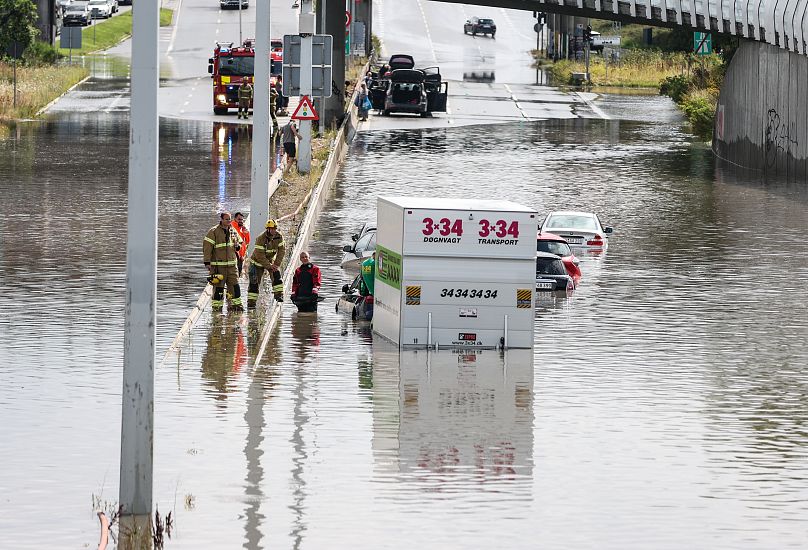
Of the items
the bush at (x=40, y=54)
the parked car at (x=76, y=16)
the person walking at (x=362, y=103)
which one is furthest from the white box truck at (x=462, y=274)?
the parked car at (x=76, y=16)

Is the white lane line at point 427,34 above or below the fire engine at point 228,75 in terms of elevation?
above

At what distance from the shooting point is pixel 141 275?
46.4 ft

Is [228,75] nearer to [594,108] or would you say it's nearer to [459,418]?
[594,108]

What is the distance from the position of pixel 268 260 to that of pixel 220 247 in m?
1.65

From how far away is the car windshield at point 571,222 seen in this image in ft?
124

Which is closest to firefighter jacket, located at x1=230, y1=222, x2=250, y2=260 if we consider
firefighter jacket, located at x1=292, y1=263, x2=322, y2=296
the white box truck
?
firefighter jacket, located at x1=292, y1=263, x2=322, y2=296

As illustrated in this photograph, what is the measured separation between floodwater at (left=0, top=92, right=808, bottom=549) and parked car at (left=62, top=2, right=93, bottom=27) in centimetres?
7097

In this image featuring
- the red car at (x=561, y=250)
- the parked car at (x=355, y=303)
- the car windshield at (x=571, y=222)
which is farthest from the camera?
the car windshield at (x=571, y=222)

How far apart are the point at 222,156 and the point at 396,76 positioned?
1747 centimetres

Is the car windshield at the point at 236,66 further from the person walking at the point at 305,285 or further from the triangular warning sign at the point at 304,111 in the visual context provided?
the person walking at the point at 305,285

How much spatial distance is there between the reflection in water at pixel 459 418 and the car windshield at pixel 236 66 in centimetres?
4280

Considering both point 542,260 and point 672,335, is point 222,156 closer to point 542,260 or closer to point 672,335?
point 542,260

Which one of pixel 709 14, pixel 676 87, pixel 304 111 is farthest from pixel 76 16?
pixel 304 111

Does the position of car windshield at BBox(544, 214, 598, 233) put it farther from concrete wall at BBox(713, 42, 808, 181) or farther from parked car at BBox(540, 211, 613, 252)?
concrete wall at BBox(713, 42, 808, 181)
